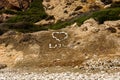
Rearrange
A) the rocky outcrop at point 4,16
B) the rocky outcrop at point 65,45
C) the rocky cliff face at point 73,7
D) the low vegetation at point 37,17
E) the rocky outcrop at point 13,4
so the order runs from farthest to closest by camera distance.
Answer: the rocky outcrop at point 13,4, the rocky outcrop at point 4,16, the rocky cliff face at point 73,7, the low vegetation at point 37,17, the rocky outcrop at point 65,45

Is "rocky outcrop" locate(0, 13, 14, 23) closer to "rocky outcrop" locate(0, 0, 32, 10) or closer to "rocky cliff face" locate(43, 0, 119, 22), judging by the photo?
"rocky outcrop" locate(0, 0, 32, 10)

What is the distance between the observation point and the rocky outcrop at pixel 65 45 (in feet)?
126

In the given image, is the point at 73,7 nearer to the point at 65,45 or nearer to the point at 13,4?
the point at 13,4

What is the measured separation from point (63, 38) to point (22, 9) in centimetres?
3513

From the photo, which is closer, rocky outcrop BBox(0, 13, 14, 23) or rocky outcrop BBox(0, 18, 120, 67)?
rocky outcrop BBox(0, 18, 120, 67)

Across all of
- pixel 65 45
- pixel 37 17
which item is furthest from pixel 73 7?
pixel 65 45

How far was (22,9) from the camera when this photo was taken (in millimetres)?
76812

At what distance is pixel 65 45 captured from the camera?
137 feet

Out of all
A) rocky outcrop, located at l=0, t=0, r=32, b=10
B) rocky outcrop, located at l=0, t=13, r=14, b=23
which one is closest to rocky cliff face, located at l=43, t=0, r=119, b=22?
rocky outcrop, located at l=0, t=0, r=32, b=10

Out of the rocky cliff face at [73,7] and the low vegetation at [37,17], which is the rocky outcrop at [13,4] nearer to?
the low vegetation at [37,17]

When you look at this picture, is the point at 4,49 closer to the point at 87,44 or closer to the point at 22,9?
the point at 87,44

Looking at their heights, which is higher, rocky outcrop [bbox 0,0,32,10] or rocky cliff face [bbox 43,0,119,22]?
rocky cliff face [bbox 43,0,119,22]

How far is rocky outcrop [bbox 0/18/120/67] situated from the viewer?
3853 centimetres

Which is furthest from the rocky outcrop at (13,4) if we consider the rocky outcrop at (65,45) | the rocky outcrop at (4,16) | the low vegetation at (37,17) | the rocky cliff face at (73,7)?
the rocky outcrop at (65,45)
